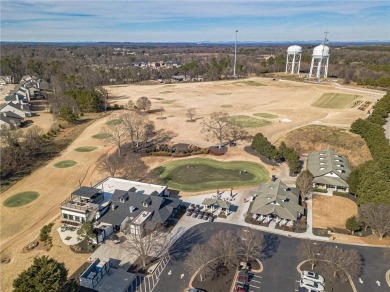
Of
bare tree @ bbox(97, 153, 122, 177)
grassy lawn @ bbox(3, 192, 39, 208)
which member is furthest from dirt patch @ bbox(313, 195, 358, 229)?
grassy lawn @ bbox(3, 192, 39, 208)

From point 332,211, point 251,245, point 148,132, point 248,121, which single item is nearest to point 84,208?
point 251,245

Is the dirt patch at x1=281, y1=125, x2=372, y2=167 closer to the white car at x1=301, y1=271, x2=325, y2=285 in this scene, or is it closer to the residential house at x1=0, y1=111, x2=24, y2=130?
the white car at x1=301, y1=271, x2=325, y2=285

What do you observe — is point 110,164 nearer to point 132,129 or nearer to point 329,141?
point 132,129

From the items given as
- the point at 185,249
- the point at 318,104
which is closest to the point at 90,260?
the point at 185,249

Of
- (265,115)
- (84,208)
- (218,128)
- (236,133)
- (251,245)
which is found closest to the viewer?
(251,245)

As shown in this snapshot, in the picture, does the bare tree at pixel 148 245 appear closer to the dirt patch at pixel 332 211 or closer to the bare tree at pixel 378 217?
the dirt patch at pixel 332 211

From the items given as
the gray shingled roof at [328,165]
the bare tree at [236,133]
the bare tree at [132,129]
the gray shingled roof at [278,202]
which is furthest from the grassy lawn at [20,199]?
the gray shingled roof at [328,165]
